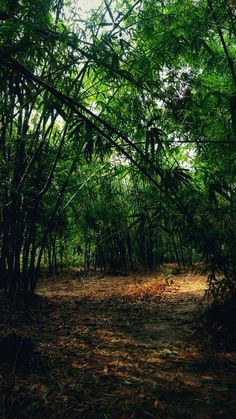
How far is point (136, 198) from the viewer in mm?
3832

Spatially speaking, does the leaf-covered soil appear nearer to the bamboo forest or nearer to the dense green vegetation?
the bamboo forest

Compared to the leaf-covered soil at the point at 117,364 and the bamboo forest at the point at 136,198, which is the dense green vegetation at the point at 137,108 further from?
the leaf-covered soil at the point at 117,364

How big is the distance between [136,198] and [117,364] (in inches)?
71.0

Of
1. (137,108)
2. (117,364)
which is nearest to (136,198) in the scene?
(137,108)

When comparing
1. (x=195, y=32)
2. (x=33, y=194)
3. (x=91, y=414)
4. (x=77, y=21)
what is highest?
(x=77, y=21)

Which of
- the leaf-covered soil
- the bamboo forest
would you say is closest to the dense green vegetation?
the bamboo forest

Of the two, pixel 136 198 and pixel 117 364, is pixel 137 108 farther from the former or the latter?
pixel 117 364

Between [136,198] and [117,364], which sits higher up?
[136,198]

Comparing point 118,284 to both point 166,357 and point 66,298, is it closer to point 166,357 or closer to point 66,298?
point 66,298

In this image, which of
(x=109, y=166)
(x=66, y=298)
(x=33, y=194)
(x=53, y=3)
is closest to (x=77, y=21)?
(x=53, y=3)

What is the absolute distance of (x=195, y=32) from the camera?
3037 mm

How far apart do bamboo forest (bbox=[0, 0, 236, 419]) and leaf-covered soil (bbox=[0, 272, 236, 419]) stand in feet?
0.04

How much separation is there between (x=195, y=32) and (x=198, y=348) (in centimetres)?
275

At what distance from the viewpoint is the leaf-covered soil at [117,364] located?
1977mm
